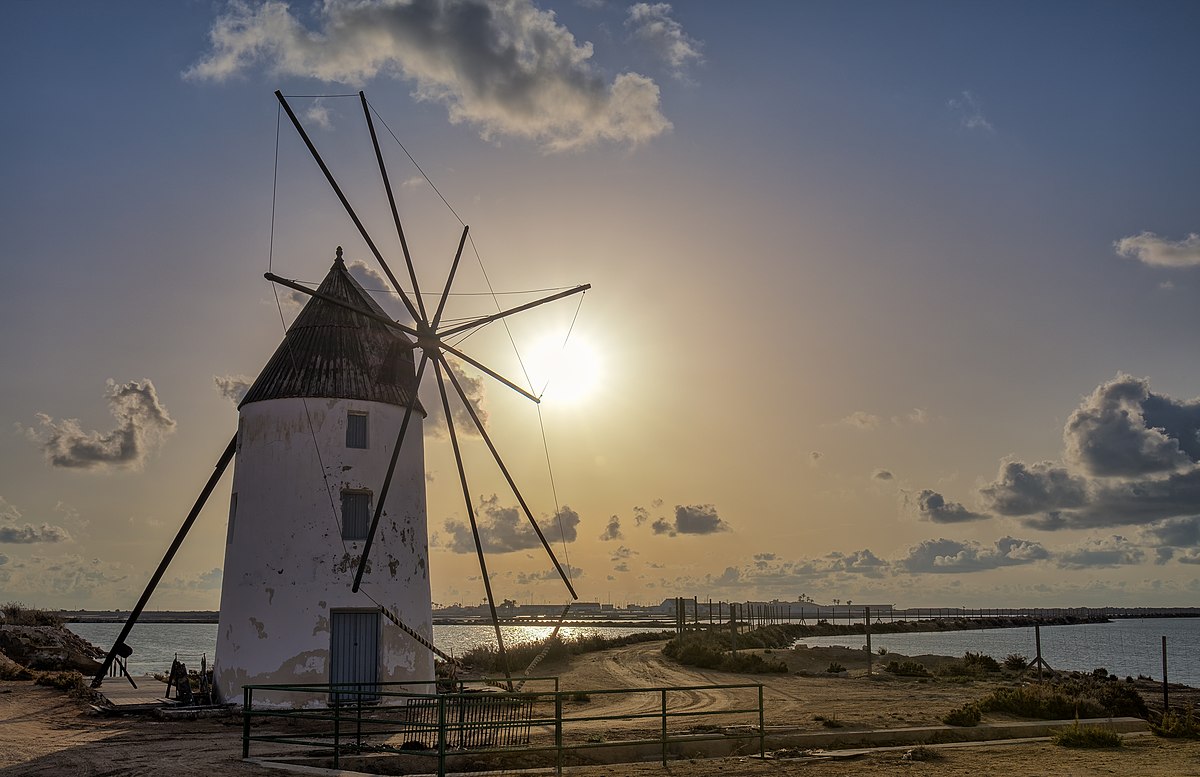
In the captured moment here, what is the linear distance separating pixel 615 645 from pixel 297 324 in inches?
1469

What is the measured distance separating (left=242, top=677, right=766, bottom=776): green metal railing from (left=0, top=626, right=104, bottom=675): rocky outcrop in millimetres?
15605

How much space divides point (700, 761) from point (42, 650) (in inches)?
1133

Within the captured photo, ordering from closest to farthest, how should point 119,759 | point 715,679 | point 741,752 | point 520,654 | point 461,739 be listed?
point 461,739, point 119,759, point 741,752, point 715,679, point 520,654

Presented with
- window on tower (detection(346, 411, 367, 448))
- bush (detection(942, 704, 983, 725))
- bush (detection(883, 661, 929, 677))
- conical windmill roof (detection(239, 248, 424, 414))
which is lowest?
bush (detection(883, 661, 929, 677))

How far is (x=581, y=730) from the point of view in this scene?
20797mm

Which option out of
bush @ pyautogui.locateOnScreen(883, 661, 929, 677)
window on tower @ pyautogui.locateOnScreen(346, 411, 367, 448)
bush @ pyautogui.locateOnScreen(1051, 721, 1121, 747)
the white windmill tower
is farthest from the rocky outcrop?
bush @ pyautogui.locateOnScreen(1051, 721, 1121, 747)

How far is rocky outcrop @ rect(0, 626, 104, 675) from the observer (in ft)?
110

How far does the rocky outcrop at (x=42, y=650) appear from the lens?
1323 inches

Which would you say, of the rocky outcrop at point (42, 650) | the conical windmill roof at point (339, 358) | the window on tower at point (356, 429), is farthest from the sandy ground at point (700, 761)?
the conical windmill roof at point (339, 358)

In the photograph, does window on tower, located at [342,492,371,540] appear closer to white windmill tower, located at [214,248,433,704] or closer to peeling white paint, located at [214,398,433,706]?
white windmill tower, located at [214,248,433,704]

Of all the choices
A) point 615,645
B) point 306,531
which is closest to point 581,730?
point 306,531

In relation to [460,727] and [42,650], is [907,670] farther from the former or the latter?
[42,650]

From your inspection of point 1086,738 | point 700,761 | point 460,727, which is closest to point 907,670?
point 1086,738

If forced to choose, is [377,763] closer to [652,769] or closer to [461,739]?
[461,739]
